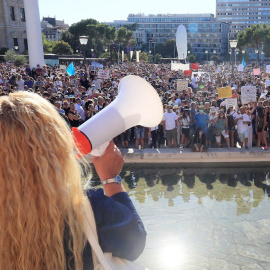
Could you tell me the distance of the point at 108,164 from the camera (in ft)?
5.30

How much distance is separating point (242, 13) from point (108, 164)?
587 ft

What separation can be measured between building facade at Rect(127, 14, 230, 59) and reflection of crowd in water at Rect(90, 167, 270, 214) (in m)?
131

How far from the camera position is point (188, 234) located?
6324 mm

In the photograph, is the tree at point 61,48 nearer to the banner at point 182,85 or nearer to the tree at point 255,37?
the tree at point 255,37

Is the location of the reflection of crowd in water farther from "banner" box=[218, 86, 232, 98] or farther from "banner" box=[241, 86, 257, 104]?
"banner" box=[241, 86, 257, 104]

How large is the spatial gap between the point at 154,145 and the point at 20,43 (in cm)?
5957

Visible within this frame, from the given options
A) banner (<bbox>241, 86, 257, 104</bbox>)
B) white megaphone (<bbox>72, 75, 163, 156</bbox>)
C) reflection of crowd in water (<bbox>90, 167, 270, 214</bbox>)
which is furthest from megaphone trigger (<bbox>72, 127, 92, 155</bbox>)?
banner (<bbox>241, 86, 257, 104</bbox>)

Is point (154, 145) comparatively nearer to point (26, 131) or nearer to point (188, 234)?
point (188, 234)

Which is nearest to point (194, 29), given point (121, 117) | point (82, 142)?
point (121, 117)

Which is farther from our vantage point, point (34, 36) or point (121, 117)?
point (34, 36)

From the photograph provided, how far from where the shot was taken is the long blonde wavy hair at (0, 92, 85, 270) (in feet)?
4.06

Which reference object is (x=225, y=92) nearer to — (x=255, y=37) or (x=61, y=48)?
(x=61, y=48)

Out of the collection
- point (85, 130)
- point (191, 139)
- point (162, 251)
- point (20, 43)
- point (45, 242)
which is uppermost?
point (20, 43)

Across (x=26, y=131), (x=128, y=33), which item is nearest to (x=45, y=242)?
(x=26, y=131)
